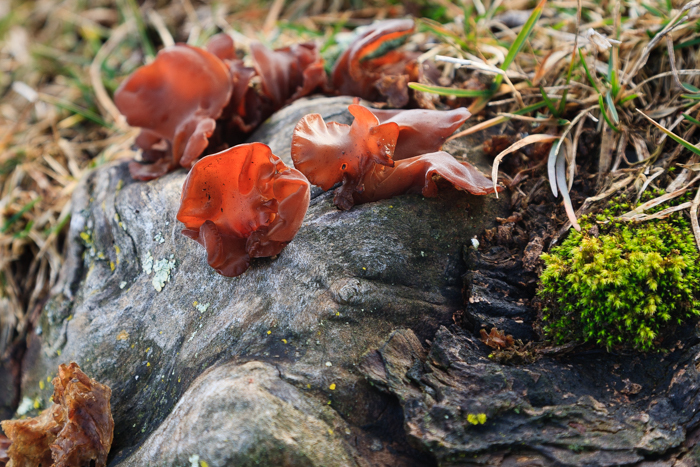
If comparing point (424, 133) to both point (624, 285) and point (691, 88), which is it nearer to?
point (624, 285)

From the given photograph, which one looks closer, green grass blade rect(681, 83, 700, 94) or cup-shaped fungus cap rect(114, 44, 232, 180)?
green grass blade rect(681, 83, 700, 94)

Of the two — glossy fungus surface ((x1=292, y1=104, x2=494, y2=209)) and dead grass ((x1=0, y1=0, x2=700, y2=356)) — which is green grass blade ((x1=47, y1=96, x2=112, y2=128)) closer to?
dead grass ((x1=0, y1=0, x2=700, y2=356))

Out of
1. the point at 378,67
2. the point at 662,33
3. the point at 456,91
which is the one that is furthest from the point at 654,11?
the point at 378,67

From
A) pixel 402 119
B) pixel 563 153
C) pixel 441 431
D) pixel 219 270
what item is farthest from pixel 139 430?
pixel 563 153

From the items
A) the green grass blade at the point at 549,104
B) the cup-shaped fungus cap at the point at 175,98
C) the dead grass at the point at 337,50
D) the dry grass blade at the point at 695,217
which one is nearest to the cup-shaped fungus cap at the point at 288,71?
the cup-shaped fungus cap at the point at 175,98

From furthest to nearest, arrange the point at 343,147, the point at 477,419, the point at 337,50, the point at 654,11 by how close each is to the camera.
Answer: the point at 337,50, the point at 654,11, the point at 343,147, the point at 477,419

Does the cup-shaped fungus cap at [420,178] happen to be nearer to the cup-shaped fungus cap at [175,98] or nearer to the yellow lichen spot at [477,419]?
the yellow lichen spot at [477,419]

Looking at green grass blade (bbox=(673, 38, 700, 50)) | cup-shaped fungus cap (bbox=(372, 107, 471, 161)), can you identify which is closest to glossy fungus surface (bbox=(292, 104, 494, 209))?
cup-shaped fungus cap (bbox=(372, 107, 471, 161))
